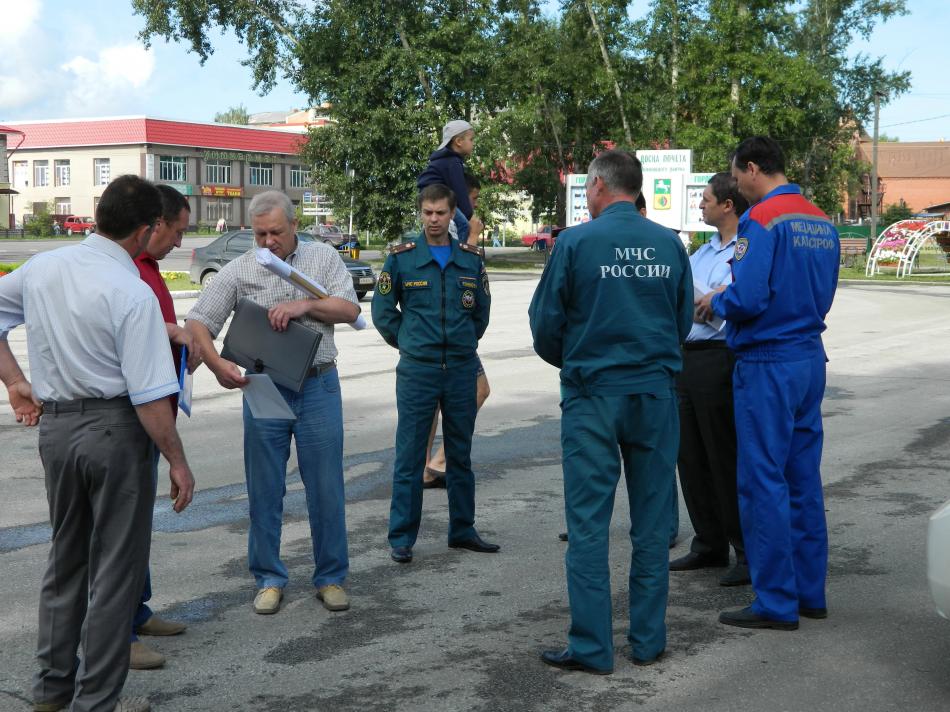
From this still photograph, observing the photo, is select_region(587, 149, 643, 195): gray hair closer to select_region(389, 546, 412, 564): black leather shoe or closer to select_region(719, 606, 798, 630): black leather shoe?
select_region(719, 606, 798, 630): black leather shoe

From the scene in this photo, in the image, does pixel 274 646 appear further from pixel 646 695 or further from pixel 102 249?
pixel 102 249

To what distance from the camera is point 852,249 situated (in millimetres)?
57219

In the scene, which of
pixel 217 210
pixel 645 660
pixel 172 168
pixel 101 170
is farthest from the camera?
pixel 217 210

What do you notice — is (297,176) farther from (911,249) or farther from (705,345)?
(705,345)

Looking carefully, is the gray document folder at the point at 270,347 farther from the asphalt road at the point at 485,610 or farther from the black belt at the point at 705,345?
the black belt at the point at 705,345

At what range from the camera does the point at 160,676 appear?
14.7 ft

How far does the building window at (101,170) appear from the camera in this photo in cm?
8858

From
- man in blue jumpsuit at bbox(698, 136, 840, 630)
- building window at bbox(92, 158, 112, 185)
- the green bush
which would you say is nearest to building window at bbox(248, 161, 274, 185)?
building window at bbox(92, 158, 112, 185)

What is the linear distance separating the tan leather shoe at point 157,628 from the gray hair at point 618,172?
2606 mm

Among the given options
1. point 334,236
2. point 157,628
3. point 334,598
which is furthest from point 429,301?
point 334,236

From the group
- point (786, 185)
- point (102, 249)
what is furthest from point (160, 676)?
point (786, 185)

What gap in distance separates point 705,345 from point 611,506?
58.3 inches

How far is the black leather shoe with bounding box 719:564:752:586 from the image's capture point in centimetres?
573

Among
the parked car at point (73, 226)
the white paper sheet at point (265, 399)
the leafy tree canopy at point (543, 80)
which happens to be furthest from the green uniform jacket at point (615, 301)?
the parked car at point (73, 226)
